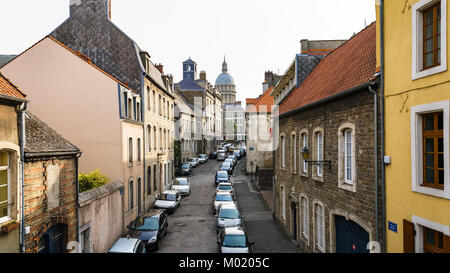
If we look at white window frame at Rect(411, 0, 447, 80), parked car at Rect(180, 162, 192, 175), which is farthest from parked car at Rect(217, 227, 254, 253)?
parked car at Rect(180, 162, 192, 175)

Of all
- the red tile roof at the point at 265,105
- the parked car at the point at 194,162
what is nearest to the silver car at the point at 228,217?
the red tile roof at the point at 265,105

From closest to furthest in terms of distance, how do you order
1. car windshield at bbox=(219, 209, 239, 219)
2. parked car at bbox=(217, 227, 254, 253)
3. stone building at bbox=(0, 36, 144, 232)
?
parked car at bbox=(217, 227, 254, 253)
stone building at bbox=(0, 36, 144, 232)
car windshield at bbox=(219, 209, 239, 219)

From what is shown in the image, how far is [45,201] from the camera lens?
10930mm

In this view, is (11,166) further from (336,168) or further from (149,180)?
(149,180)

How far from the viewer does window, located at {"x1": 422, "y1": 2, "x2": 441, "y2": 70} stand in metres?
7.48

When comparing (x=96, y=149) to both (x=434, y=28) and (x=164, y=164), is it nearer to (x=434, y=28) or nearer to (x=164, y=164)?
(x=164, y=164)

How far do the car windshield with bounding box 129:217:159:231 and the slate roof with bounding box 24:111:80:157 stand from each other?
239 inches

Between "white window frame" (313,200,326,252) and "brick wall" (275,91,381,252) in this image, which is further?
"white window frame" (313,200,326,252)

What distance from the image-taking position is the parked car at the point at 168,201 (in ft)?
81.9

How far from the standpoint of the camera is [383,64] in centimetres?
945

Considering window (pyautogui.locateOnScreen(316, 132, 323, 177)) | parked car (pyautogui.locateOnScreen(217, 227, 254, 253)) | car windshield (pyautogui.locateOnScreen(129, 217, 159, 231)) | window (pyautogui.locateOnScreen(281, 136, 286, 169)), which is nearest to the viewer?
window (pyautogui.locateOnScreen(316, 132, 323, 177))

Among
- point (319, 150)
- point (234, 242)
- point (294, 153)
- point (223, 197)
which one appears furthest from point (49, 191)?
point (223, 197)

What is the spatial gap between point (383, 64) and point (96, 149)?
15.5 metres

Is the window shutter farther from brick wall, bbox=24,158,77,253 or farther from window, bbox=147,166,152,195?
window, bbox=147,166,152,195
